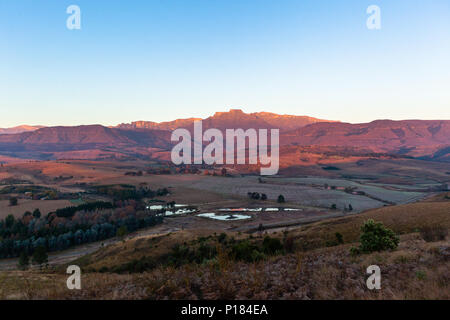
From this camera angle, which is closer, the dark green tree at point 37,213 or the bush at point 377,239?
the bush at point 377,239

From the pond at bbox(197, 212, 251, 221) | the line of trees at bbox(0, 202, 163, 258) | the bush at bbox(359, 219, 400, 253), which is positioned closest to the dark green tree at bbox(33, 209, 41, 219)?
the line of trees at bbox(0, 202, 163, 258)

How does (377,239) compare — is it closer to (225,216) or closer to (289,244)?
(289,244)

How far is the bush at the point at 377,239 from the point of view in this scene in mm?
18953

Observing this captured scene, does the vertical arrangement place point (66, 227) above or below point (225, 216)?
above

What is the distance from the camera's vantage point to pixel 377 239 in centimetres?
1936

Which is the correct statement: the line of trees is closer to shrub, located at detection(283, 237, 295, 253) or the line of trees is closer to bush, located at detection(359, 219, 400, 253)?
shrub, located at detection(283, 237, 295, 253)

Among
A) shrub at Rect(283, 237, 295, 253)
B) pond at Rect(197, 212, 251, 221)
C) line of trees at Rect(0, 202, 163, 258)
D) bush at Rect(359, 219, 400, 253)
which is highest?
bush at Rect(359, 219, 400, 253)

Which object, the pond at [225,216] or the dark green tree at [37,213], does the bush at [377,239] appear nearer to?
the pond at [225,216]

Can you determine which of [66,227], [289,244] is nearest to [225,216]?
[66,227]

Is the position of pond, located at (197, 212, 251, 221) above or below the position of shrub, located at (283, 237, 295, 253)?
below

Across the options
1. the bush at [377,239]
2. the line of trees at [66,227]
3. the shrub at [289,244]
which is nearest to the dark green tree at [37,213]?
the line of trees at [66,227]

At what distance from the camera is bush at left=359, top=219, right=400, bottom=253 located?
1895 centimetres
